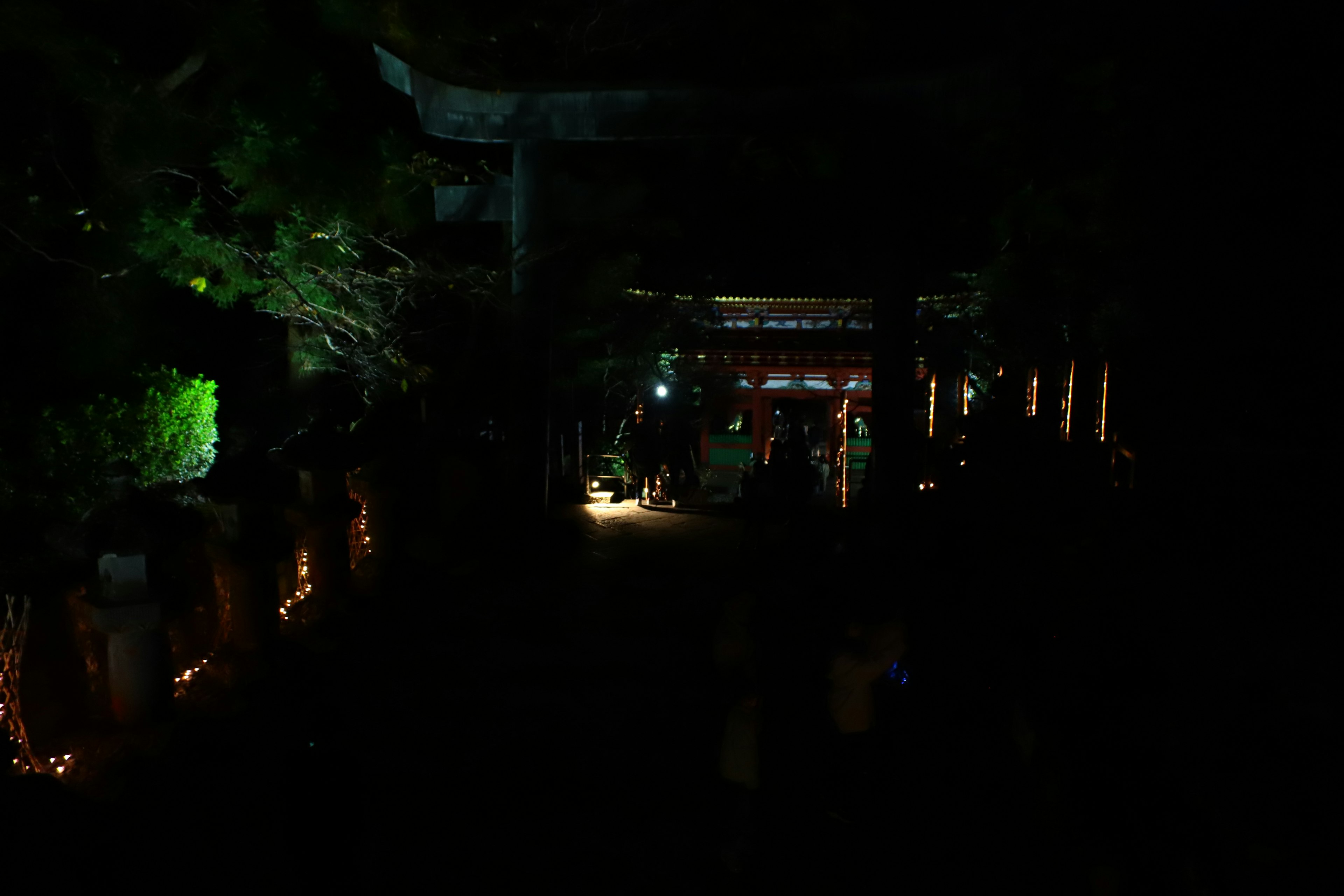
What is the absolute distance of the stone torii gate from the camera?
8.17 meters

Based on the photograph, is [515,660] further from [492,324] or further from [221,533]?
[492,324]

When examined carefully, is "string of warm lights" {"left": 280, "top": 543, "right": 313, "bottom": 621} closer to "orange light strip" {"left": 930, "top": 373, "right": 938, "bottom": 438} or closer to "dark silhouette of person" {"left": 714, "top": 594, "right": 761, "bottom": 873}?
"dark silhouette of person" {"left": 714, "top": 594, "right": 761, "bottom": 873}

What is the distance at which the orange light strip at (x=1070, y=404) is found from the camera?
812 cm

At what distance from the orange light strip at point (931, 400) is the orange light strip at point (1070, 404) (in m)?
2.70

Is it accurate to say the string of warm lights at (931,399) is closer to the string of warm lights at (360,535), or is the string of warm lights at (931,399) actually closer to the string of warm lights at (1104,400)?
the string of warm lights at (1104,400)

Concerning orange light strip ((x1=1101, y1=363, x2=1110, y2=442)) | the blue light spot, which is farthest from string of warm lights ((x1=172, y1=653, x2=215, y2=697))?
orange light strip ((x1=1101, y1=363, x2=1110, y2=442))

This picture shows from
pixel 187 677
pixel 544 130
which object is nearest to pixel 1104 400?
pixel 544 130

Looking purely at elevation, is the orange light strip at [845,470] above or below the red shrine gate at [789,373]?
below

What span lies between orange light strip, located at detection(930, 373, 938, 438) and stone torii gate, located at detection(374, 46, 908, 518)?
3903mm

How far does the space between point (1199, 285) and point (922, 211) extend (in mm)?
3922

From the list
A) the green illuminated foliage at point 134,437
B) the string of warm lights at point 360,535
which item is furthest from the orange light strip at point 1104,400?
the green illuminated foliage at point 134,437

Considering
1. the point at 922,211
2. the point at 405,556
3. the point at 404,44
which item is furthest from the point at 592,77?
the point at 405,556

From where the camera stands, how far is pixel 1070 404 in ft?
26.7

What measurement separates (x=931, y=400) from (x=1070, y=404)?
10.3 feet
